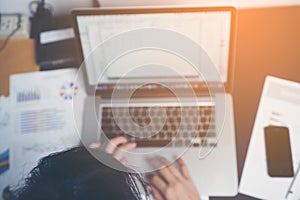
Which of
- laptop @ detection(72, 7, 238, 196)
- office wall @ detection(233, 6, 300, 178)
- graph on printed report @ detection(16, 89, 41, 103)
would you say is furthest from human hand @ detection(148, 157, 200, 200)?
graph on printed report @ detection(16, 89, 41, 103)

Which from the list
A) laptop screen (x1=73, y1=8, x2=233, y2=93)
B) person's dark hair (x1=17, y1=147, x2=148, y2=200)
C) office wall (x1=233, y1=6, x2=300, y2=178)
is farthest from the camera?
office wall (x1=233, y1=6, x2=300, y2=178)

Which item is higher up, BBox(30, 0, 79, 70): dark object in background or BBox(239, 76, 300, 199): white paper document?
BBox(30, 0, 79, 70): dark object in background

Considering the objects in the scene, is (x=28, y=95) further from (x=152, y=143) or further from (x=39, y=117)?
(x=152, y=143)

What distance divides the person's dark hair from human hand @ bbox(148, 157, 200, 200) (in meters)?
0.14

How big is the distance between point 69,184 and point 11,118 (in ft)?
1.07

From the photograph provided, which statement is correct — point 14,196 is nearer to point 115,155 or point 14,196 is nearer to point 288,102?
point 115,155

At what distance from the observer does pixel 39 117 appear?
87 cm

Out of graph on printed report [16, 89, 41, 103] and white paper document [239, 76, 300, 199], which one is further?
graph on printed report [16, 89, 41, 103]

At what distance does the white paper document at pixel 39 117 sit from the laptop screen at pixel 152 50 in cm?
8

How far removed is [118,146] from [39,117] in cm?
18

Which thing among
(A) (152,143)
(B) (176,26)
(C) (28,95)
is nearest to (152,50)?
(B) (176,26)

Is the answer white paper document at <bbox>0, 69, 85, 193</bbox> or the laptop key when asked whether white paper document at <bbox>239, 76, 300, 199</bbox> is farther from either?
white paper document at <bbox>0, 69, 85, 193</bbox>

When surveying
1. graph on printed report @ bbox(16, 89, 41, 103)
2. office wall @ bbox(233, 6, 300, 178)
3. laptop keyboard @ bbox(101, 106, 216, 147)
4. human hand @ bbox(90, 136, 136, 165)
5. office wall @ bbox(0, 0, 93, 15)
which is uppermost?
office wall @ bbox(0, 0, 93, 15)

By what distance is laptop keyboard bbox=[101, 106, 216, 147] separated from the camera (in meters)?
0.83
